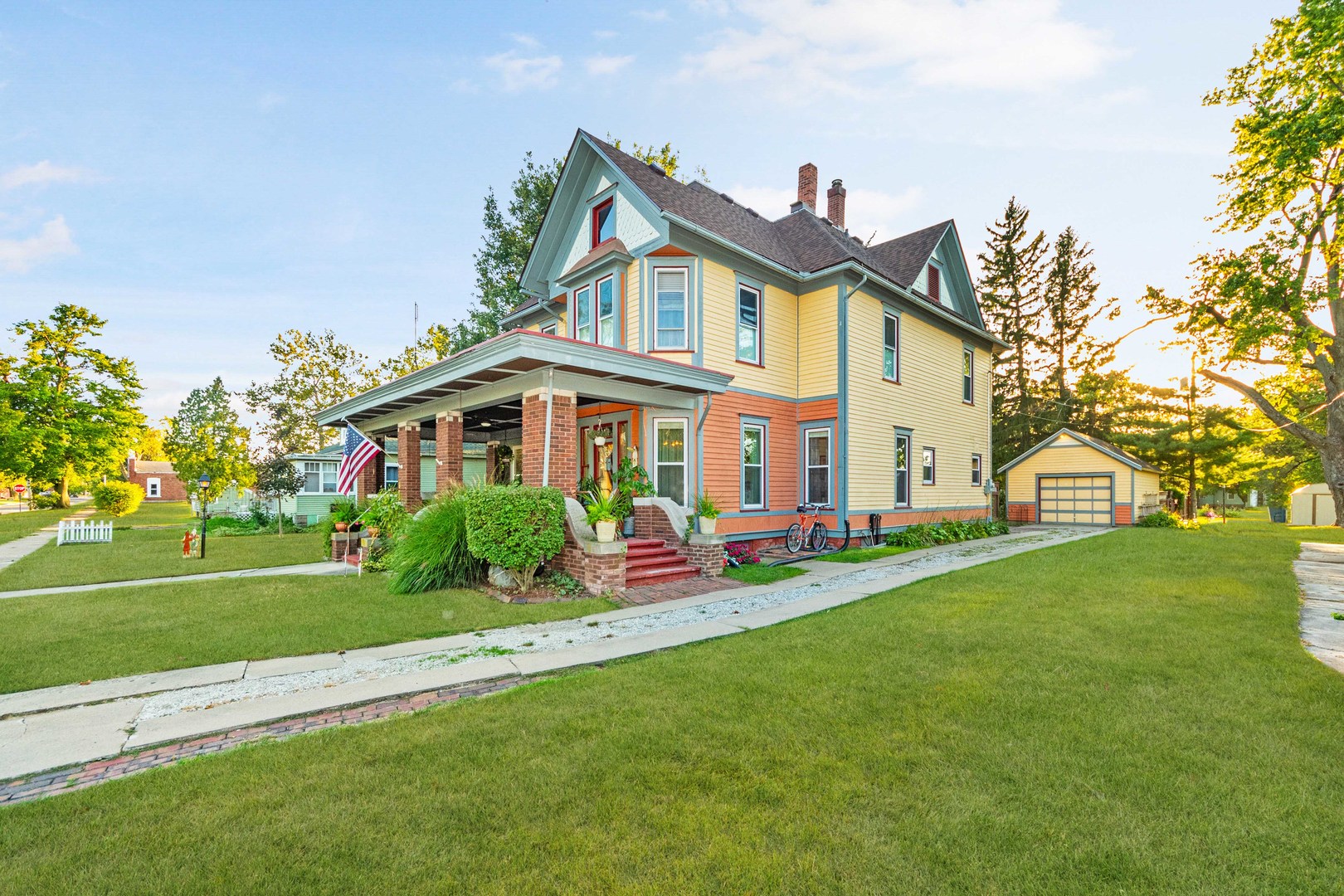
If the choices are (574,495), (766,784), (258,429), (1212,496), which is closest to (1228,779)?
(766,784)

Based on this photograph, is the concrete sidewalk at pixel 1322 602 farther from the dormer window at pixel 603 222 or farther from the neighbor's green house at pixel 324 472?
the neighbor's green house at pixel 324 472

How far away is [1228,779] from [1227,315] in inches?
891

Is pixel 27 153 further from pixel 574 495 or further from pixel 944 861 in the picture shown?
pixel 944 861

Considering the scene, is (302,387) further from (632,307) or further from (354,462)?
(632,307)

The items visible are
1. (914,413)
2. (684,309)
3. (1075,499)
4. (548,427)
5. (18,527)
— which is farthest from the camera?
(1075,499)

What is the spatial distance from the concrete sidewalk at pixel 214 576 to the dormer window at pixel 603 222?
368 inches

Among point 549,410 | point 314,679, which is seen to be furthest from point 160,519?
point 314,679

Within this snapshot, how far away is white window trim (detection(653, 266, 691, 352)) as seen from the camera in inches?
498

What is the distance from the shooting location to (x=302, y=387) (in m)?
27.2

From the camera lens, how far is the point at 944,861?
2471 millimetres

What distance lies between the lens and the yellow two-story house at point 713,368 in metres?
10.9

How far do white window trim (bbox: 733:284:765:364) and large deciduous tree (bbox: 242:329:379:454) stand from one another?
21.4 metres

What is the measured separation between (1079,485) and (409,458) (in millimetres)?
26255

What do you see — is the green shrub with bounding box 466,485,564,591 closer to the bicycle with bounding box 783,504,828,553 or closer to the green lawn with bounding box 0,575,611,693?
the green lawn with bounding box 0,575,611,693
